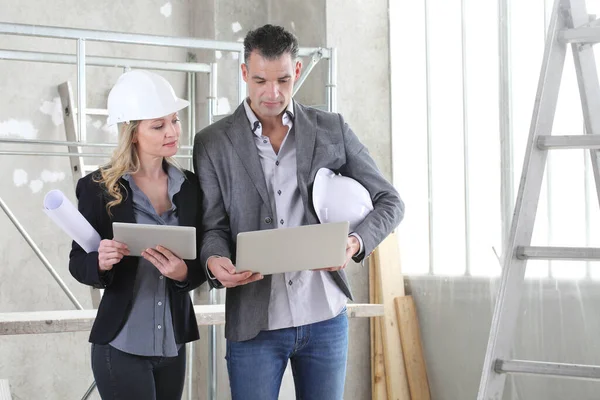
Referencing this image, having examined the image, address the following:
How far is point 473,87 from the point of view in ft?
17.0

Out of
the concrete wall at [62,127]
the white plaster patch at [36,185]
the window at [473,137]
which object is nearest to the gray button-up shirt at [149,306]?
the window at [473,137]

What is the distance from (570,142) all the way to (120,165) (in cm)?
130

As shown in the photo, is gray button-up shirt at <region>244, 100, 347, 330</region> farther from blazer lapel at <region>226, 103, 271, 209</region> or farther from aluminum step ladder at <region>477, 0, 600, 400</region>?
aluminum step ladder at <region>477, 0, 600, 400</region>

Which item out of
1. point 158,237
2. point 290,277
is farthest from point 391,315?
point 158,237

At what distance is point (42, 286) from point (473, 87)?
2896 mm

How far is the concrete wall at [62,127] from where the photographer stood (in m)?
5.57

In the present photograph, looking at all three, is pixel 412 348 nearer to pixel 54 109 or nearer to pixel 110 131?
pixel 110 131

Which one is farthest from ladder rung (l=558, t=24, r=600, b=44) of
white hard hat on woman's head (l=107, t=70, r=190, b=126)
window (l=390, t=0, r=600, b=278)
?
window (l=390, t=0, r=600, b=278)

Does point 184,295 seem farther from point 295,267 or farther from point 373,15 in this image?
point 373,15

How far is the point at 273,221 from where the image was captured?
2.51 m

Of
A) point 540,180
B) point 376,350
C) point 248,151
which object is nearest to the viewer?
point 248,151

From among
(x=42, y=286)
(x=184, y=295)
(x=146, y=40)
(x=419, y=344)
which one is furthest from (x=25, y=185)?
(x=184, y=295)

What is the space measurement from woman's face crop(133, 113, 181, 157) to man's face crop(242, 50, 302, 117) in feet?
0.83

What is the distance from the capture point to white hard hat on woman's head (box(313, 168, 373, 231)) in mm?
2529
